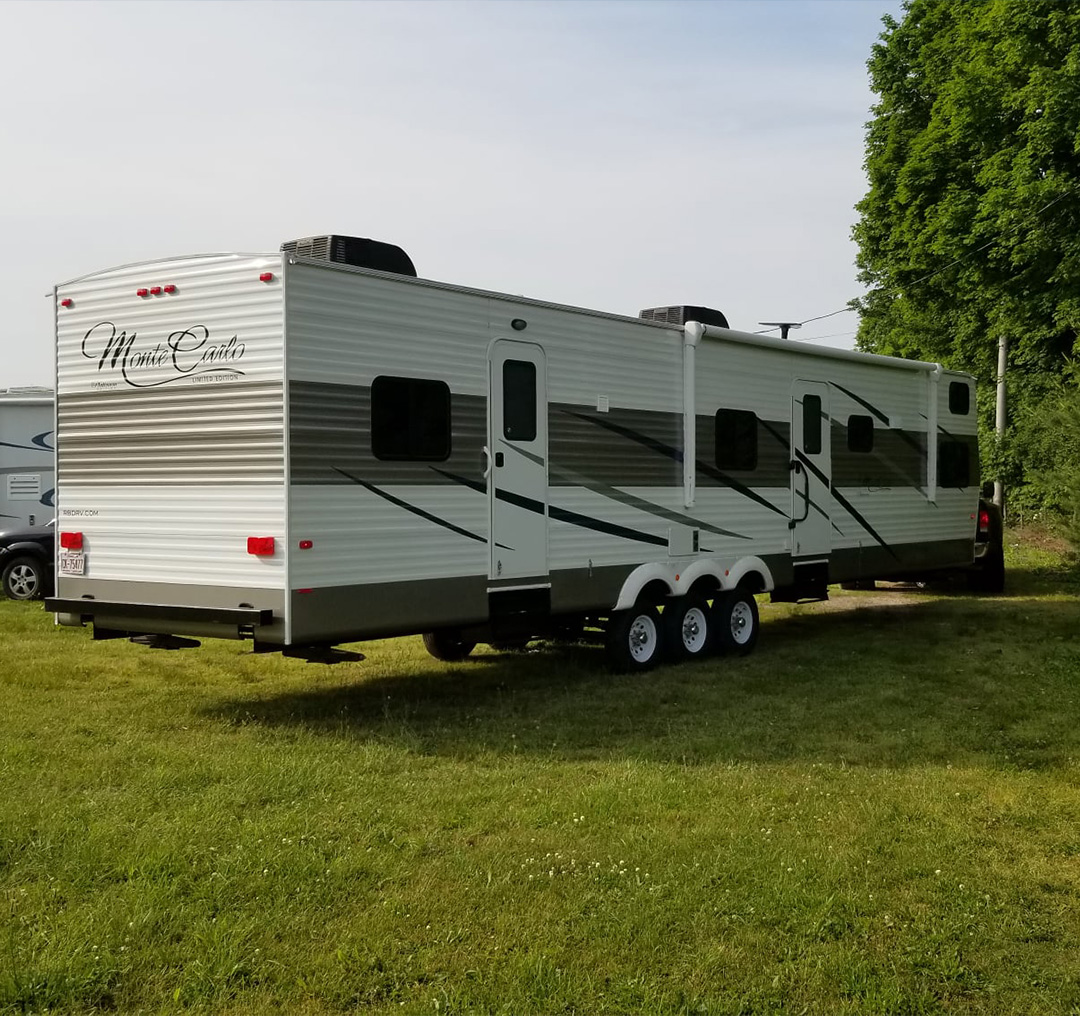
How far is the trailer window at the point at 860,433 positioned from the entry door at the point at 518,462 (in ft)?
16.8

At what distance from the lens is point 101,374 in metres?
8.54

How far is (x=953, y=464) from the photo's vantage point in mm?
15273

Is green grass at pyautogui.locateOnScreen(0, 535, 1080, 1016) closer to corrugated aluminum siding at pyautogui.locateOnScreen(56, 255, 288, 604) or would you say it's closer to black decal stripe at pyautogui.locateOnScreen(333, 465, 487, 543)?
corrugated aluminum siding at pyautogui.locateOnScreen(56, 255, 288, 604)

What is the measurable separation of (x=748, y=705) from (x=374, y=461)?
3453mm

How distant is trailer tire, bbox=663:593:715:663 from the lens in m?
10.9

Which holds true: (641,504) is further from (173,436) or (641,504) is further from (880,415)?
(880,415)

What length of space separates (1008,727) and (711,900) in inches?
172

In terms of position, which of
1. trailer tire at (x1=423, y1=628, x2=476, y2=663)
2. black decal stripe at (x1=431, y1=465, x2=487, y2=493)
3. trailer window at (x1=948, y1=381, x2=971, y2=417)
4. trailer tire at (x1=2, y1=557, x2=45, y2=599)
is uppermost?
trailer window at (x1=948, y1=381, x2=971, y2=417)

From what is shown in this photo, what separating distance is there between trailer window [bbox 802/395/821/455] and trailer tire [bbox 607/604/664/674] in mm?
3024

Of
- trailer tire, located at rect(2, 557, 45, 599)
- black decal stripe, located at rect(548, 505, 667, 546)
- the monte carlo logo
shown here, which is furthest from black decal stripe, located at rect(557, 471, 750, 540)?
trailer tire, located at rect(2, 557, 45, 599)

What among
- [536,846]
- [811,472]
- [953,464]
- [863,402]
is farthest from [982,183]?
[536,846]

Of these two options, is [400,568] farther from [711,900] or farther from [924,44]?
[924,44]

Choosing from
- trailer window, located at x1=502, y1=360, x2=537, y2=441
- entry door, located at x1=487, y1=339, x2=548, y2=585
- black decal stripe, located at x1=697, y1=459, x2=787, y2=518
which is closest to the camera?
entry door, located at x1=487, y1=339, x2=548, y2=585

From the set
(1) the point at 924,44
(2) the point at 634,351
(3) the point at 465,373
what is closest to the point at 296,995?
(3) the point at 465,373
